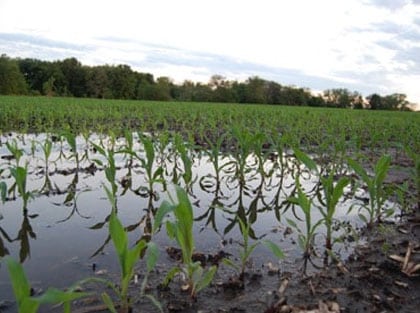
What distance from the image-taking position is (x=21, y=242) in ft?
9.95

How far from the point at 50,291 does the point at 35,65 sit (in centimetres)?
7326

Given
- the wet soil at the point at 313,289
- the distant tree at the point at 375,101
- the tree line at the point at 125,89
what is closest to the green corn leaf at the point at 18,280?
the wet soil at the point at 313,289

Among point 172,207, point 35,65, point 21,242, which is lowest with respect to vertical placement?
point 21,242

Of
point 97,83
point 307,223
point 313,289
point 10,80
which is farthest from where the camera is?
point 97,83

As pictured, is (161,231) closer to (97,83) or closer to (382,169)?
(382,169)

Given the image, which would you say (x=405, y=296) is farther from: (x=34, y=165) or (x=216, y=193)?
(x=34, y=165)

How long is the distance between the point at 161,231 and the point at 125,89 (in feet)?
220

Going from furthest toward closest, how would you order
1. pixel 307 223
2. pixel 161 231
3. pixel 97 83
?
1. pixel 97 83
2. pixel 161 231
3. pixel 307 223

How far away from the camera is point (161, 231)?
11.1ft

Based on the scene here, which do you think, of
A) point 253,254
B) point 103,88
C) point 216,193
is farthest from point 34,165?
point 103,88

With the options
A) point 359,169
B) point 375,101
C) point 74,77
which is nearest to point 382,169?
point 359,169

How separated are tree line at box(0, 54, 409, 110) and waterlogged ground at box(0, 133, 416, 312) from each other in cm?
5446

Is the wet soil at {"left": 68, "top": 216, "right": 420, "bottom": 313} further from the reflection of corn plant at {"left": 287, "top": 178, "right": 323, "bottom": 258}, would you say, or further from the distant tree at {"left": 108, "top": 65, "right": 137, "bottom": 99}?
the distant tree at {"left": 108, "top": 65, "right": 137, "bottom": 99}

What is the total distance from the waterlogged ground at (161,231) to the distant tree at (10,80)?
57957mm
